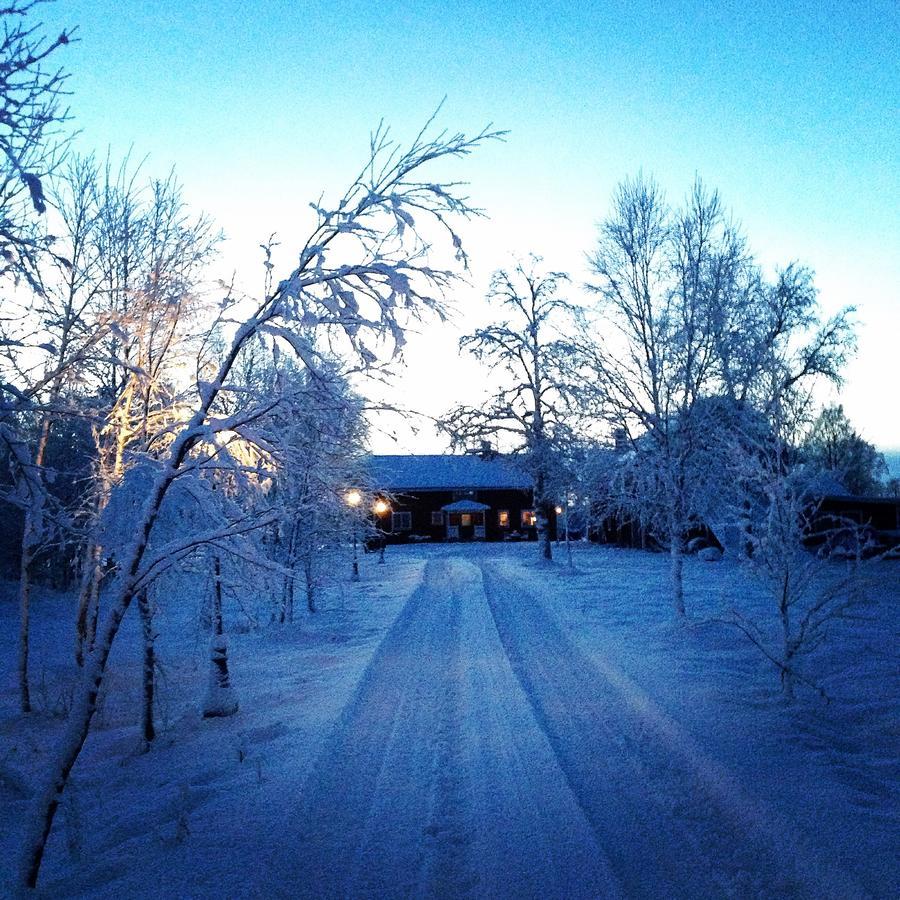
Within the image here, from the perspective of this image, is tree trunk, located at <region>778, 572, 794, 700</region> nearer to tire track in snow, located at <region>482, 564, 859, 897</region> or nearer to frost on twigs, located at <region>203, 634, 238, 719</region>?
tire track in snow, located at <region>482, 564, 859, 897</region>

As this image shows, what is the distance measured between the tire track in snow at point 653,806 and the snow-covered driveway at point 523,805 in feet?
0.05

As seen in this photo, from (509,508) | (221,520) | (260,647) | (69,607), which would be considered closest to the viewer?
Answer: (221,520)

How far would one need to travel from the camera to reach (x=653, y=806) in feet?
17.9

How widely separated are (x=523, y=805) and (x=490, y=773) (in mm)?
723

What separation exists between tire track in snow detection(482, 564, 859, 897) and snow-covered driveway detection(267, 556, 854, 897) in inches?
0.6

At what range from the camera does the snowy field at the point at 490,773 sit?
4617mm

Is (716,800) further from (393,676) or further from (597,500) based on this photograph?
(597,500)

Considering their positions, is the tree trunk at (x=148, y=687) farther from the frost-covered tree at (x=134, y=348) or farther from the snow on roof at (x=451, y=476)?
the snow on roof at (x=451, y=476)

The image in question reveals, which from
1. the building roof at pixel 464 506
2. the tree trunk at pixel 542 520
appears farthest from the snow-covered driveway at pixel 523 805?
the building roof at pixel 464 506

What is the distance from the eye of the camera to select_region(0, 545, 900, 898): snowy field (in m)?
4.62

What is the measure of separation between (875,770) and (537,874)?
3.91 m

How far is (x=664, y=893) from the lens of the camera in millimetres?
4273

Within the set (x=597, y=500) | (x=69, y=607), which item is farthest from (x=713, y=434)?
(x=69, y=607)

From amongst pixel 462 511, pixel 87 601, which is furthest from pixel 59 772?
pixel 462 511
